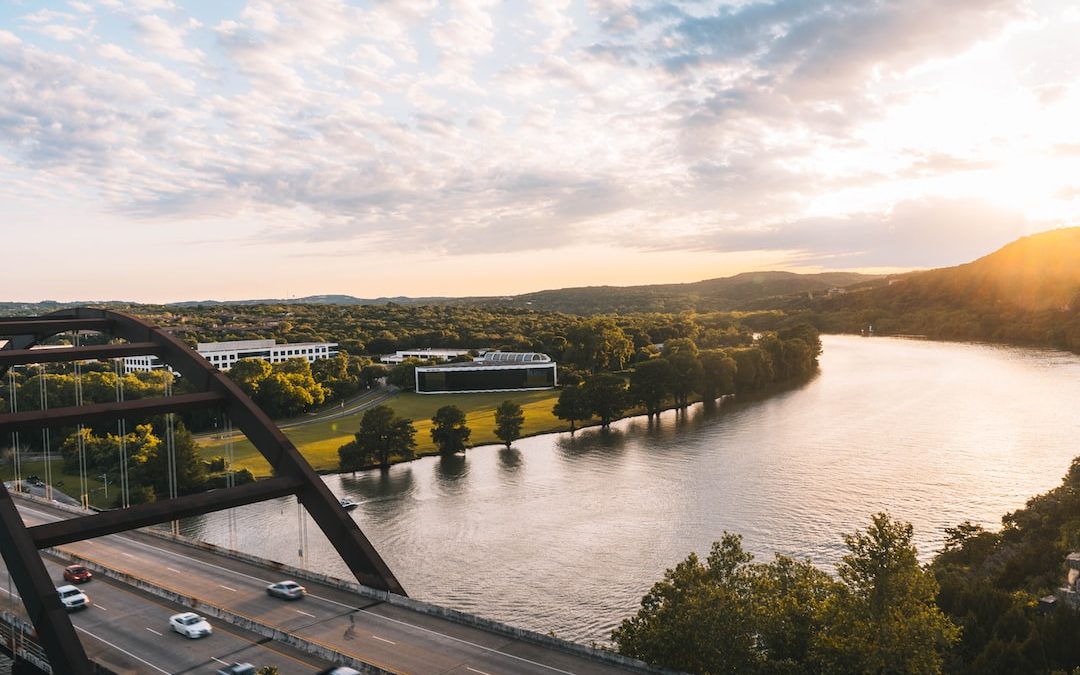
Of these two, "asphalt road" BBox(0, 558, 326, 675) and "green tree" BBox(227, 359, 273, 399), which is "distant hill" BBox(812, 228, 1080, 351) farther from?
"asphalt road" BBox(0, 558, 326, 675)

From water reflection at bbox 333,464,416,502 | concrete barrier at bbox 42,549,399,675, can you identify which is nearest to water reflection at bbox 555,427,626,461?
water reflection at bbox 333,464,416,502

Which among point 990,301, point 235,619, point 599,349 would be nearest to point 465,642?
point 235,619

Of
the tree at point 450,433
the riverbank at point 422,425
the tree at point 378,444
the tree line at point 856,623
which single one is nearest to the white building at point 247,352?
the riverbank at point 422,425

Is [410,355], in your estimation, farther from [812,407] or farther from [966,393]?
[966,393]

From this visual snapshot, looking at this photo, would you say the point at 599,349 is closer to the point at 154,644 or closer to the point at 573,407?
the point at 573,407

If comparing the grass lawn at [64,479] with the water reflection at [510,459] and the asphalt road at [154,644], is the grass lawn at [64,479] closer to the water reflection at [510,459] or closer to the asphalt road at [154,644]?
the water reflection at [510,459]

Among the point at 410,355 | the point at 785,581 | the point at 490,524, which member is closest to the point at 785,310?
the point at 410,355
